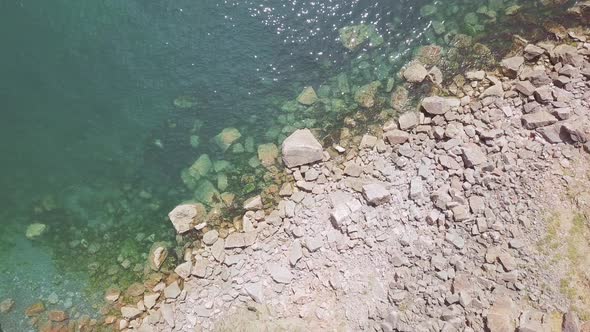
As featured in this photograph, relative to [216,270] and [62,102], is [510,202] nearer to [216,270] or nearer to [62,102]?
[216,270]

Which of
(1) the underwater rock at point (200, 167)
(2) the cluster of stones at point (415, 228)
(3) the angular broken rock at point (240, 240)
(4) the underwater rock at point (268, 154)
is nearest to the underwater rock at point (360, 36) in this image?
(2) the cluster of stones at point (415, 228)

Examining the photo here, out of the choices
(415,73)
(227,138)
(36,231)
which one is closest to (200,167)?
(227,138)

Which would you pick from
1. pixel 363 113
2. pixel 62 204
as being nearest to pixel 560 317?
pixel 363 113

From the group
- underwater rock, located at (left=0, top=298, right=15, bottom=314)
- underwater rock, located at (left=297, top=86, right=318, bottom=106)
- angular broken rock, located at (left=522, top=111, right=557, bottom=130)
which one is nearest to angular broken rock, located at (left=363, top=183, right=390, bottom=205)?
underwater rock, located at (left=297, top=86, right=318, bottom=106)

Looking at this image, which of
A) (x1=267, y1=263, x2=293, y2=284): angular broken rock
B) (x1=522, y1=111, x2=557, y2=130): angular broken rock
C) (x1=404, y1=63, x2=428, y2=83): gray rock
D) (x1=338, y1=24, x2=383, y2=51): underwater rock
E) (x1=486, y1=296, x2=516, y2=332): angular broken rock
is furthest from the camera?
(x1=338, y1=24, x2=383, y2=51): underwater rock

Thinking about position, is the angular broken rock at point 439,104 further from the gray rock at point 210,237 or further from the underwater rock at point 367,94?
the gray rock at point 210,237

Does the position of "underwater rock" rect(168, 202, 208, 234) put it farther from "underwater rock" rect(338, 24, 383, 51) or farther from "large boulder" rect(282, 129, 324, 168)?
"underwater rock" rect(338, 24, 383, 51)

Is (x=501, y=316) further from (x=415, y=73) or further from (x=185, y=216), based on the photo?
(x=185, y=216)
